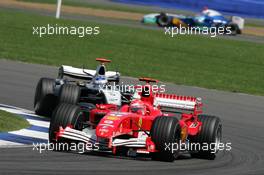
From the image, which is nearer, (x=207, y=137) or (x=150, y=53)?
(x=207, y=137)

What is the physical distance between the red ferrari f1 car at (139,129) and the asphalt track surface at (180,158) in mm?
183

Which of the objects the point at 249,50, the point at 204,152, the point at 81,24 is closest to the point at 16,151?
the point at 204,152

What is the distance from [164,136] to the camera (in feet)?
40.0

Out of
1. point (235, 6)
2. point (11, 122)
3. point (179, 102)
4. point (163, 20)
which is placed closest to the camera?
point (179, 102)

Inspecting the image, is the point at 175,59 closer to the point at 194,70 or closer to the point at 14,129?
the point at 194,70

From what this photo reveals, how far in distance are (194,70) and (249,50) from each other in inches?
339

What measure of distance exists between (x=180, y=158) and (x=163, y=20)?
32.6 m

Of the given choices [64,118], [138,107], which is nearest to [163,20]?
[138,107]

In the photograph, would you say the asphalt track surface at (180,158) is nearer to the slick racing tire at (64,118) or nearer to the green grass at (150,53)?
the slick racing tire at (64,118)

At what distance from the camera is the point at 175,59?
29078mm

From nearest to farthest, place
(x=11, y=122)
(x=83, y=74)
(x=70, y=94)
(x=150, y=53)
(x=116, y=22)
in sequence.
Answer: (x=11, y=122) → (x=70, y=94) → (x=83, y=74) → (x=150, y=53) → (x=116, y=22)

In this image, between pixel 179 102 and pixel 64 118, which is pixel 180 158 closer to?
pixel 179 102

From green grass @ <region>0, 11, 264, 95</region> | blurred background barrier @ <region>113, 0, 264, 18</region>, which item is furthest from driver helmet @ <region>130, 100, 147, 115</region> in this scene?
blurred background barrier @ <region>113, 0, 264, 18</region>

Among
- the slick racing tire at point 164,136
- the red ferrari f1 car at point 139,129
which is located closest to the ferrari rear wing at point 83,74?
the red ferrari f1 car at point 139,129
